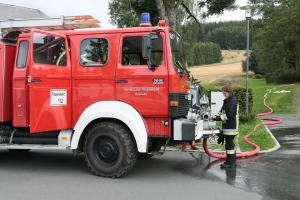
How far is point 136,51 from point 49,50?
5.40ft

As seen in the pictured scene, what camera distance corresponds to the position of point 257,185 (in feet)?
19.6

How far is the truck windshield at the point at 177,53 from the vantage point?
644 centimetres

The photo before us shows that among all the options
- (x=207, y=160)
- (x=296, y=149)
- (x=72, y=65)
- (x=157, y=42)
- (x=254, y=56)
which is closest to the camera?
(x=157, y=42)

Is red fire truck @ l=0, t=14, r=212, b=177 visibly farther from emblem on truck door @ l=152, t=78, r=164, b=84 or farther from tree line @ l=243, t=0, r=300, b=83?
tree line @ l=243, t=0, r=300, b=83

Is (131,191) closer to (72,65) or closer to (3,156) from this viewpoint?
(72,65)

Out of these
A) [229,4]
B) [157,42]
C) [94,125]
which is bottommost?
[94,125]

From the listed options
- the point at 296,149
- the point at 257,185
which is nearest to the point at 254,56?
the point at 296,149

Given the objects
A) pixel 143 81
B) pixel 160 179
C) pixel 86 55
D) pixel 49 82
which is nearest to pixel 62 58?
pixel 86 55

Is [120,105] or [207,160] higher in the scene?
[120,105]

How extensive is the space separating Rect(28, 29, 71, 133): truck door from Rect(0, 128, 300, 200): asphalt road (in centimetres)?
102

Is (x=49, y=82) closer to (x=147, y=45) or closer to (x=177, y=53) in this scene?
(x=147, y=45)

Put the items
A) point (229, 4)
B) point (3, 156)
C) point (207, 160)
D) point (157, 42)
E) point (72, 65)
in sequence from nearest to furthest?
point (157, 42) → point (72, 65) → point (207, 160) → point (3, 156) → point (229, 4)

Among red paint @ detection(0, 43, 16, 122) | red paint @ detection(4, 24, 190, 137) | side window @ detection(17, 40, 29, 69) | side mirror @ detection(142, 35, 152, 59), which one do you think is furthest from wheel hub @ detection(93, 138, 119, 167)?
side window @ detection(17, 40, 29, 69)

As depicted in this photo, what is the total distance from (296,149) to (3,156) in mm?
7413
